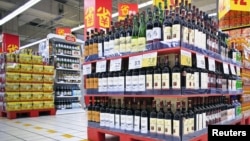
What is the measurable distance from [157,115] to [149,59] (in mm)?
649

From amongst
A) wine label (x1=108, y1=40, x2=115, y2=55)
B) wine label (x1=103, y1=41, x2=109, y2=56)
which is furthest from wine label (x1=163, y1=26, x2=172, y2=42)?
wine label (x1=103, y1=41, x2=109, y2=56)

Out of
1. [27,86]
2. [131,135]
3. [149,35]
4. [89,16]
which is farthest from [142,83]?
[89,16]

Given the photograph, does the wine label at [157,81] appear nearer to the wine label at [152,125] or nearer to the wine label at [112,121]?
the wine label at [152,125]

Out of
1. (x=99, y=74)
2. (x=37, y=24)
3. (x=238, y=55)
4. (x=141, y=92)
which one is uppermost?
(x=37, y=24)

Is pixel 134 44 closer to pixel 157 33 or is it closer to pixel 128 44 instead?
pixel 128 44

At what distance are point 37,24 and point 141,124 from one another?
61.6ft

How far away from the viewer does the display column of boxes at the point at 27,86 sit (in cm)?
634

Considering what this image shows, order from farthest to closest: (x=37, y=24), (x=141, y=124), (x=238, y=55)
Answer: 1. (x=37, y=24)
2. (x=238, y=55)
3. (x=141, y=124)

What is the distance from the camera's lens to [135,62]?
287cm

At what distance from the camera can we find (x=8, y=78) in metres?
6.33

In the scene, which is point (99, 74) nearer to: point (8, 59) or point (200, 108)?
point (200, 108)

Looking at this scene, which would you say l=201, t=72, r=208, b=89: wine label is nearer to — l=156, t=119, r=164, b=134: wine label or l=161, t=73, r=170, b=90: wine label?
l=161, t=73, r=170, b=90: wine label

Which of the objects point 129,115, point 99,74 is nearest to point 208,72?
point 129,115

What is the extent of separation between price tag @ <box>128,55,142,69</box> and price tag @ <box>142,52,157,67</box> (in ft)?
0.24
